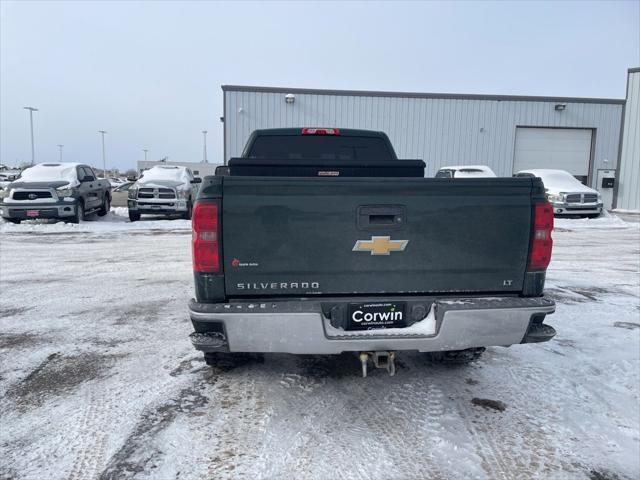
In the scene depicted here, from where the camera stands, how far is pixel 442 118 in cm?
2308

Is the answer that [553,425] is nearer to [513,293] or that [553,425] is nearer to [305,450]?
[513,293]

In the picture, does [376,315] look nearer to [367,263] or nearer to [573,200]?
[367,263]

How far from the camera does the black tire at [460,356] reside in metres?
3.91

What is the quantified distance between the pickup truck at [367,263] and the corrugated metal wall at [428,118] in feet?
66.2

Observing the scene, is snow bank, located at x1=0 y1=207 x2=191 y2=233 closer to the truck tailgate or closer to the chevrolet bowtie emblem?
the truck tailgate

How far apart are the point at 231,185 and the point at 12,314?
4.14 meters

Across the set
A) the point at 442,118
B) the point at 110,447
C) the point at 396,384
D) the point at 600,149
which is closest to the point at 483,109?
the point at 442,118

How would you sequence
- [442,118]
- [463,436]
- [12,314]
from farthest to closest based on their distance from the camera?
[442,118] < [12,314] < [463,436]

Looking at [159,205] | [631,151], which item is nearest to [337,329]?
[159,205]

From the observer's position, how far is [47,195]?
13977 mm

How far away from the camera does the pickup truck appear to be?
9.19 ft

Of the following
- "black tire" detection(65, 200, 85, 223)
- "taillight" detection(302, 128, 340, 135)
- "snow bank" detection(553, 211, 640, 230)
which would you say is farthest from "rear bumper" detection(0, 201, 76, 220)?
"snow bank" detection(553, 211, 640, 230)

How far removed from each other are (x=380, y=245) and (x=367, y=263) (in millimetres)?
138

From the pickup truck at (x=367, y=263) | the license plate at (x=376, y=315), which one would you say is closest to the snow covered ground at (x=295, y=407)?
the pickup truck at (x=367, y=263)
